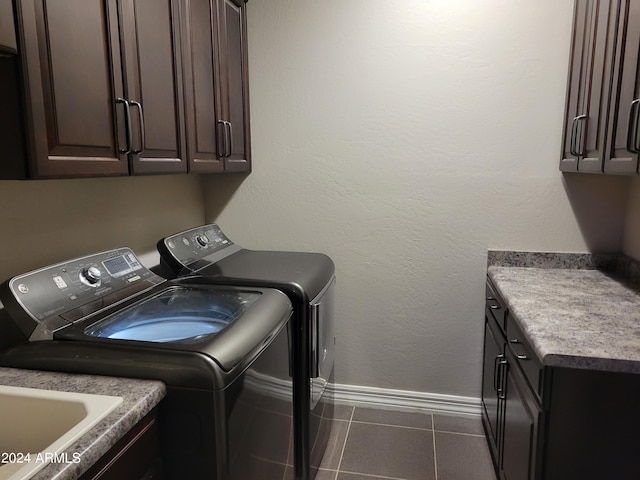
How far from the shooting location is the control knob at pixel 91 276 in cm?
Answer: 150

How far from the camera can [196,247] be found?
2160mm

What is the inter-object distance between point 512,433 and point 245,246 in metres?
1.62

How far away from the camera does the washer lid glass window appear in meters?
1.42

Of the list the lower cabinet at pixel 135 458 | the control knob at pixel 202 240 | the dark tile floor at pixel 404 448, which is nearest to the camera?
the lower cabinet at pixel 135 458

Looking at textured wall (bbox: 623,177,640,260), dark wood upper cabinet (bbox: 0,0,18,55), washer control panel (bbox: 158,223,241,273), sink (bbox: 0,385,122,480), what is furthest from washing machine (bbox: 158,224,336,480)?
textured wall (bbox: 623,177,640,260)

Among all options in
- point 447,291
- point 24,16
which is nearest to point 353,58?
point 447,291

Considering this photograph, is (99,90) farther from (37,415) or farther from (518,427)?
(518,427)

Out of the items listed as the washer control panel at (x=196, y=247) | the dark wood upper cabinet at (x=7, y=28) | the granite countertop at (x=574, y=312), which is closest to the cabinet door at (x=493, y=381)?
the granite countertop at (x=574, y=312)

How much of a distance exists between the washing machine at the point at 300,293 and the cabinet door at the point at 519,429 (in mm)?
731

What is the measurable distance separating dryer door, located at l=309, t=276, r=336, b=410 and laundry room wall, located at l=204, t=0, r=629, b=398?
408mm

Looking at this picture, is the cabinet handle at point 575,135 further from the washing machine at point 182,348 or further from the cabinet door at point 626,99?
the washing machine at point 182,348

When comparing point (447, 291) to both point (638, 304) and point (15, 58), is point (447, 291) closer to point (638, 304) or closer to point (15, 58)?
point (638, 304)

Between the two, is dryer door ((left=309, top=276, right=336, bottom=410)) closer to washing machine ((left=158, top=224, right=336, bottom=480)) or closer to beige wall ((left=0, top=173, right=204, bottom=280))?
→ washing machine ((left=158, top=224, right=336, bottom=480))

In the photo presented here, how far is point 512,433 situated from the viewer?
5.51ft
